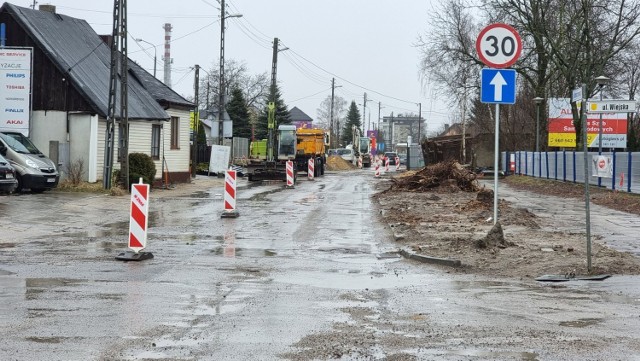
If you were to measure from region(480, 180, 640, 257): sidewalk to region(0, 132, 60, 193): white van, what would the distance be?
1528 centimetres

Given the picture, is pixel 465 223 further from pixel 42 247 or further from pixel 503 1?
pixel 503 1

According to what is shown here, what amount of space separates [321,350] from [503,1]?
123 ft

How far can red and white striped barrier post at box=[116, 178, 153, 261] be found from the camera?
38.8 ft

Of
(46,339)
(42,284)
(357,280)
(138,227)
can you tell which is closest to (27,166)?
(138,227)

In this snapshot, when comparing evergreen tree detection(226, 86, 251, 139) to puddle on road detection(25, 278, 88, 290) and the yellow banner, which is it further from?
puddle on road detection(25, 278, 88, 290)

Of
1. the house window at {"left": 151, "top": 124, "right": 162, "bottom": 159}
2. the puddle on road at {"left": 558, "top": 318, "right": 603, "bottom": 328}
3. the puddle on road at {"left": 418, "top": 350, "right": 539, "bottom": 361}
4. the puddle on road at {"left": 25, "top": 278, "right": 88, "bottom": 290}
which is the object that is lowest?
the puddle on road at {"left": 25, "top": 278, "right": 88, "bottom": 290}

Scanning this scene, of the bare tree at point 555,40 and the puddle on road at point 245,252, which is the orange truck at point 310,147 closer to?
the bare tree at point 555,40

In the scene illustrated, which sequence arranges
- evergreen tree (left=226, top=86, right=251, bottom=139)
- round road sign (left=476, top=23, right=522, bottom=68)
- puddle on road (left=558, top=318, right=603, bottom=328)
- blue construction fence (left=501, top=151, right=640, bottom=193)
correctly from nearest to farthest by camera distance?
puddle on road (left=558, top=318, right=603, bottom=328)
round road sign (left=476, top=23, right=522, bottom=68)
blue construction fence (left=501, top=151, right=640, bottom=193)
evergreen tree (left=226, top=86, right=251, bottom=139)

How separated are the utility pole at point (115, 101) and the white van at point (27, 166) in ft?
6.49

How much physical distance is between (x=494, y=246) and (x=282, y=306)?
211 inches

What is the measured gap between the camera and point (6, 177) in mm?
22203

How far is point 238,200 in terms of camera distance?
84.6ft

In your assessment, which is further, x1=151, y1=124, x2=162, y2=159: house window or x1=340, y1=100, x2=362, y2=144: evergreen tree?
x1=340, y1=100, x2=362, y2=144: evergreen tree

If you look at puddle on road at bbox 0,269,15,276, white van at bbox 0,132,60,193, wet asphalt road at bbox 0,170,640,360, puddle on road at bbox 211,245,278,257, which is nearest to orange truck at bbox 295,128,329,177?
white van at bbox 0,132,60,193
